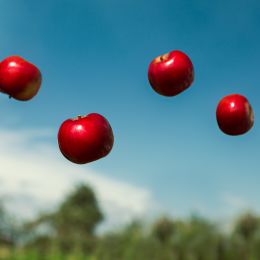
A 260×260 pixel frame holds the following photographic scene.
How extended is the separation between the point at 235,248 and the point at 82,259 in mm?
6146

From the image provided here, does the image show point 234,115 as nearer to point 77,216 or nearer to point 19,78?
point 19,78

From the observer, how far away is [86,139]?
5.01 meters

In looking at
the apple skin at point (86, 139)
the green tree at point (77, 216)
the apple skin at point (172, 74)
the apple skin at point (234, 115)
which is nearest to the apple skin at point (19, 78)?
the apple skin at point (86, 139)

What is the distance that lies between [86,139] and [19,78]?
2.53ft

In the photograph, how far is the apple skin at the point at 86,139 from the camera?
5.01 meters

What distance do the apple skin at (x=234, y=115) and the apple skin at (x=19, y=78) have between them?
1.66 metres

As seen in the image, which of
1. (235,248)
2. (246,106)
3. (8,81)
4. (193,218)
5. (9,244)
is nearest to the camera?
(8,81)

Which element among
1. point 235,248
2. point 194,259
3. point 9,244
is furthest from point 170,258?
point 9,244

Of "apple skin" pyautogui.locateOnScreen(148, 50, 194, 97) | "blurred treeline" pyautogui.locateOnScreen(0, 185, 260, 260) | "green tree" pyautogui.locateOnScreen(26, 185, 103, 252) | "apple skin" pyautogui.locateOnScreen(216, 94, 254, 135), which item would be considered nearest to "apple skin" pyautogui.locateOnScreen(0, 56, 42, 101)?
"apple skin" pyautogui.locateOnScreen(148, 50, 194, 97)

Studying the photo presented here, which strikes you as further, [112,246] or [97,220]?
[97,220]

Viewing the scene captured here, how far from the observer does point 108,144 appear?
507 centimetres

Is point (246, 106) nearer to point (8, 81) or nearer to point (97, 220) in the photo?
point (8, 81)

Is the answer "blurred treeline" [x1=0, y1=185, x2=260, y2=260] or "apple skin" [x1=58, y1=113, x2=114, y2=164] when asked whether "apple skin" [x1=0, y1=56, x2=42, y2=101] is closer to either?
"apple skin" [x1=58, y1=113, x2=114, y2=164]

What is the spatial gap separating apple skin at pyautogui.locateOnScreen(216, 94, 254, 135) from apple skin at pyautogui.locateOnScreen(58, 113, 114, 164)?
3.30 ft
